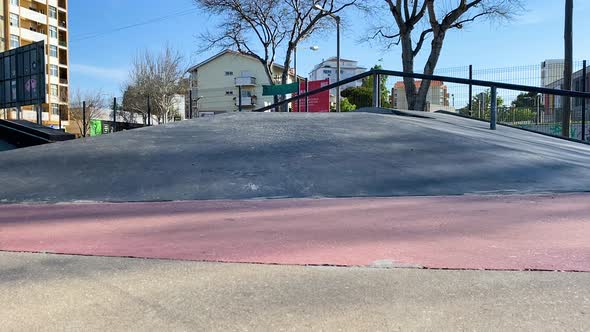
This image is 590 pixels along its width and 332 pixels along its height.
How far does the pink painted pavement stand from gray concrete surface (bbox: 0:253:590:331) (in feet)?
0.72

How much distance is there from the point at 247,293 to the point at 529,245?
1.84 metres

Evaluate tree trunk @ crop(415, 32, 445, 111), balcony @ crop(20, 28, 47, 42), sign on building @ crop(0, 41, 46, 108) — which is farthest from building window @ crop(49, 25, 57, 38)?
tree trunk @ crop(415, 32, 445, 111)

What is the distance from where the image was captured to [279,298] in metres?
2.10

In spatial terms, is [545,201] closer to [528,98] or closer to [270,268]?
[270,268]

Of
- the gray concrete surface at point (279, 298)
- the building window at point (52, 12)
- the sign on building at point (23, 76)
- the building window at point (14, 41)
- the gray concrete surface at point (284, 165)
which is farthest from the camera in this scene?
the building window at point (52, 12)

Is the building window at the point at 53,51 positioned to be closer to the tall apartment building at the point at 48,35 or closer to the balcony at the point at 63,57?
the tall apartment building at the point at 48,35

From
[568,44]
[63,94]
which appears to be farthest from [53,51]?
[568,44]

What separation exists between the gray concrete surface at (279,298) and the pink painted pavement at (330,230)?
22cm

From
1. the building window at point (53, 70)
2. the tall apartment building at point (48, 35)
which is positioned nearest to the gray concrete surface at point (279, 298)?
the tall apartment building at point (48, 35)

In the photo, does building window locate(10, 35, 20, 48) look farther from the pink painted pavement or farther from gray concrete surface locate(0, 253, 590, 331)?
gray concrete surface locate(0, 253, 590, 331)

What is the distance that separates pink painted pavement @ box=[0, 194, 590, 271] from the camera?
2.70 metres

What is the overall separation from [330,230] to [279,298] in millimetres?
1285

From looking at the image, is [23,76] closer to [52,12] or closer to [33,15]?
[33,15]

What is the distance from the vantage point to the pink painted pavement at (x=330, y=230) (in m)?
2.70
